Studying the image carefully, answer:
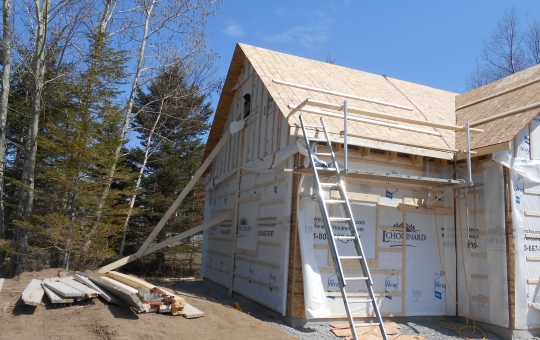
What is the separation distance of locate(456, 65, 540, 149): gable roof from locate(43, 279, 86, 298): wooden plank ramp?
274 inches

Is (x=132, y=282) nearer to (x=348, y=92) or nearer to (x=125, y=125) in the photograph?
(x=348, y=92)

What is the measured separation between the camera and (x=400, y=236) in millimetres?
7730

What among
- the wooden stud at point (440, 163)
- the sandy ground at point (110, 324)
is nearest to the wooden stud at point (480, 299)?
the wooden stud at point (440, 163)

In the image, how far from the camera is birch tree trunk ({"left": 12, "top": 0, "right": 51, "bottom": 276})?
11086 mm

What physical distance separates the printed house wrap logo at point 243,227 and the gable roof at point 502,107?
4.59m

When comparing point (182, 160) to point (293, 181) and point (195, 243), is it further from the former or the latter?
point (293, 181)

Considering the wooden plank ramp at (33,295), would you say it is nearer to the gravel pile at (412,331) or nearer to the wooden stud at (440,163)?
the gravel pile at (412,331)

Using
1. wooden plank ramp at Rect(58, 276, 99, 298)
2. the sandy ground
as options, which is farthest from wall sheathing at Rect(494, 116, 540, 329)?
wooden plank ramp at Rect(58, 276, 99, 298)

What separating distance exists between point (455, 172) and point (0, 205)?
11.3m

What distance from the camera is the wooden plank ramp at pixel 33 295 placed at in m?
5.66

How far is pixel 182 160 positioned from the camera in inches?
714

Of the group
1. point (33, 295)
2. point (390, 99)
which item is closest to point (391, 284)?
point (390, 99)

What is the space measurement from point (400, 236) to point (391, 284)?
875mm

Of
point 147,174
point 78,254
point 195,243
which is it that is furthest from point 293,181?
point 147,174
